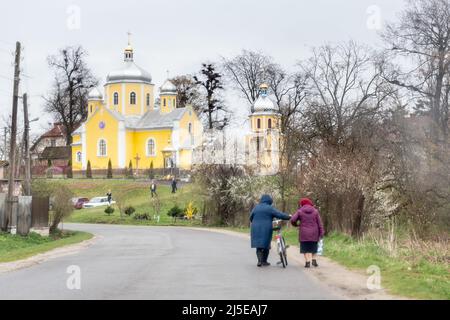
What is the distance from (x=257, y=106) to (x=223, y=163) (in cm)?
3467

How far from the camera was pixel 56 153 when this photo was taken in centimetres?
11144

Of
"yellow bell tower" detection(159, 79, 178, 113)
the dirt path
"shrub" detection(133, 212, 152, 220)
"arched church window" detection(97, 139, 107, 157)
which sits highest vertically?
"yellow bell tower" detection(159, 79, 178, 113)

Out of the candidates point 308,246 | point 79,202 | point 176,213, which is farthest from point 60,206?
point 79,202

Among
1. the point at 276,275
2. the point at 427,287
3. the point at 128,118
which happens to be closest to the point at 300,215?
the point at 276,275

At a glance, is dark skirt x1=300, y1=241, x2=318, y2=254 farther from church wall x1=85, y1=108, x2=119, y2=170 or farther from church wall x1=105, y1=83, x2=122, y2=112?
church wall x1=105, y1=83, x2=122, y2=112

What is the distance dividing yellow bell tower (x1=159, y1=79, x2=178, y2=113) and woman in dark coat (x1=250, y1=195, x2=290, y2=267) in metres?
78.0

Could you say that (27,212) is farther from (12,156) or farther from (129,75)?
(129,75)

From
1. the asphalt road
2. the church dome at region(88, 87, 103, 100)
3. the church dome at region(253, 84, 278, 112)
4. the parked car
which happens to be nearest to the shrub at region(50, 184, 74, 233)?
the asphalt road

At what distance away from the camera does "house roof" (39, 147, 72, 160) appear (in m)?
108

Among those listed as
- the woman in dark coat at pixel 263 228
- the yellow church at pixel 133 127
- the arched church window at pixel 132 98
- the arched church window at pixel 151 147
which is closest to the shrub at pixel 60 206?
the woman in dark coat at pixel 263 228

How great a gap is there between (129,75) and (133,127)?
6.84 m

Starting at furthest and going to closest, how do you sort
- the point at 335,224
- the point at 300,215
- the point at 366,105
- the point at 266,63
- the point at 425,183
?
1. the point at 266,63
2. the point at 366,105
3. the point at 335,224
4. the point at 425,183
5. the point at 300,215

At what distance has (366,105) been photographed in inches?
1977
